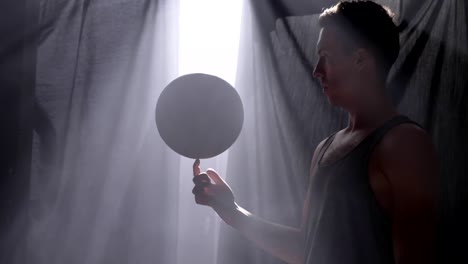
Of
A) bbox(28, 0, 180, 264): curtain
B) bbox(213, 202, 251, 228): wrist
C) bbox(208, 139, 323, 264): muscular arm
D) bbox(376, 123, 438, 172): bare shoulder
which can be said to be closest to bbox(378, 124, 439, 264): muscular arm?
bbox(376, 123, 438, 172): bare shoulder

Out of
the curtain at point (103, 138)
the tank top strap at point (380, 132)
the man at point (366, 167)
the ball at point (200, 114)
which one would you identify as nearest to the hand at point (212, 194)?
the ball at point (200, 114)

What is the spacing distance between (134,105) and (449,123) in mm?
1147

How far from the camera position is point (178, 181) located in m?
2.03

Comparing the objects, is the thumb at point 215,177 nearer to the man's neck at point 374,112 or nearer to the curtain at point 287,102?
A: the curtain at point 287,102

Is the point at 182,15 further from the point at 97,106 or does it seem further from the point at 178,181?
the point at 178,181

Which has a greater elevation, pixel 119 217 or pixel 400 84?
pixel 400 84

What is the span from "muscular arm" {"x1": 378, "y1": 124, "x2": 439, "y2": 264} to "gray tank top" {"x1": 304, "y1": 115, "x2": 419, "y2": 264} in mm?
60

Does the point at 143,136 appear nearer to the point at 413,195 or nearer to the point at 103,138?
the point at 103,138

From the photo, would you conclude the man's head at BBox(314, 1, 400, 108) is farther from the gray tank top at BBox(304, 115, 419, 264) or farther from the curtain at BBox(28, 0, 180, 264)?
the curtain at BBox(28, 0, 180, 264)

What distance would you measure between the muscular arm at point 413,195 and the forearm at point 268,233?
0.46 meters

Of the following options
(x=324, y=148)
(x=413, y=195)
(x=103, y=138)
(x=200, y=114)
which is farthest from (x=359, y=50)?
(x=103, y=138)

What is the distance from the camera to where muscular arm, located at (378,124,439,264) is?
3.74 ft

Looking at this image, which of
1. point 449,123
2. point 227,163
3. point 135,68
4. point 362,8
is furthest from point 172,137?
point 449,123

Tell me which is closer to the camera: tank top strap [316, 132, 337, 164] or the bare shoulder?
the bare shoulder
